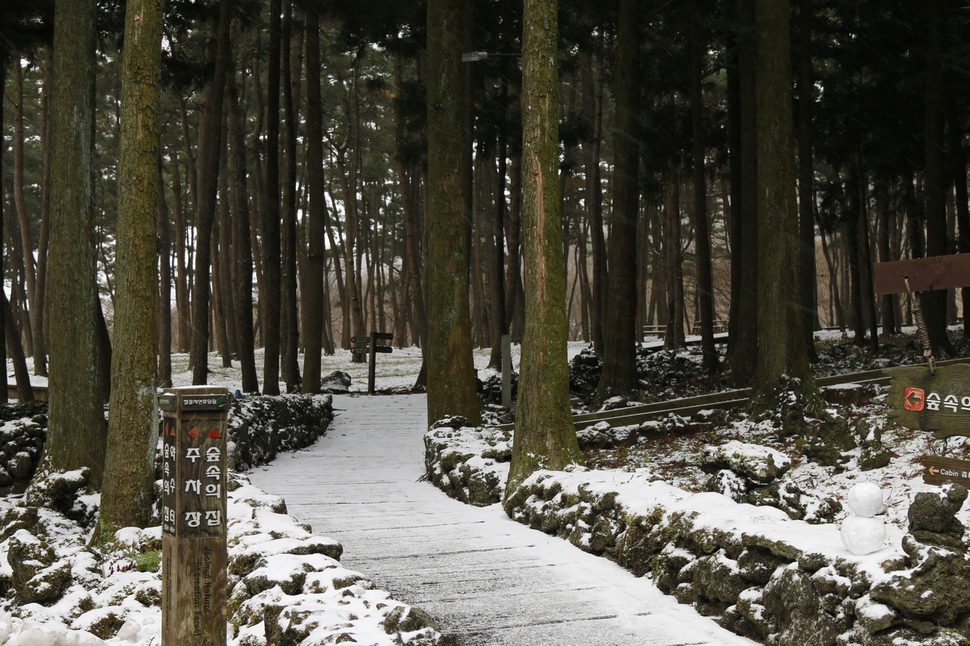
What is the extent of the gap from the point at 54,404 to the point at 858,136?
63.3ft

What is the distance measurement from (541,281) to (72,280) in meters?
5.07

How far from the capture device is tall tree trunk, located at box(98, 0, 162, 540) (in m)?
7.43

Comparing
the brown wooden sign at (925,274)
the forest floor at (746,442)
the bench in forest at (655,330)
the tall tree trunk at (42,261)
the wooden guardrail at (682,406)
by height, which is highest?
the tall tree trunk at (42,261)

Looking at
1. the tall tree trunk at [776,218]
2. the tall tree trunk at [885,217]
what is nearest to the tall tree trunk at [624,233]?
the tall tree trunk at [776,218]

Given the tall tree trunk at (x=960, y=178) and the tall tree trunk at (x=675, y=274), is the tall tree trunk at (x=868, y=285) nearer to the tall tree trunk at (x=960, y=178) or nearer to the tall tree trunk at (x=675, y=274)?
the tall tree trunk at (x=960, y=178)

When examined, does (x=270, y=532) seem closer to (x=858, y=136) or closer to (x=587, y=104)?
(x=858, y=136)

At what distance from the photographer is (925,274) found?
6.43m

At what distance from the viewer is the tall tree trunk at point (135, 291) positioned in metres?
7.43

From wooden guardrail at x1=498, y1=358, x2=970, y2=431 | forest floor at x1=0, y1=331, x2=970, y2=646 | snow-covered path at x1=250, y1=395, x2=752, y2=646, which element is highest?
wooden guardrail at x1=498, y1=358, x2=970, y2=431

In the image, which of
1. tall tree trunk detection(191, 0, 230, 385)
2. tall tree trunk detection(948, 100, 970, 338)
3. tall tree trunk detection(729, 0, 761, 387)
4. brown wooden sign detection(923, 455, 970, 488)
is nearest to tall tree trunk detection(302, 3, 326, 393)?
tall tree trunk detection(191, 0, 230, 385)

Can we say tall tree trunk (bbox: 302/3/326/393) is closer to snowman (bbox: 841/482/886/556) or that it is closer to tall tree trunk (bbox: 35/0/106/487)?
tall tree trunk (bbox: 35/0/106/487)

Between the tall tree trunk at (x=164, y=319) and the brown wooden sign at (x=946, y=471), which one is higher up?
the tall tree trunk at (x=164, y=319)

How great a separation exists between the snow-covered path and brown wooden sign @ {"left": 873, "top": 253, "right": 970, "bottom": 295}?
2989 millimetres

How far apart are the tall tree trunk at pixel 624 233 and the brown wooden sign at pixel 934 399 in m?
8.65
